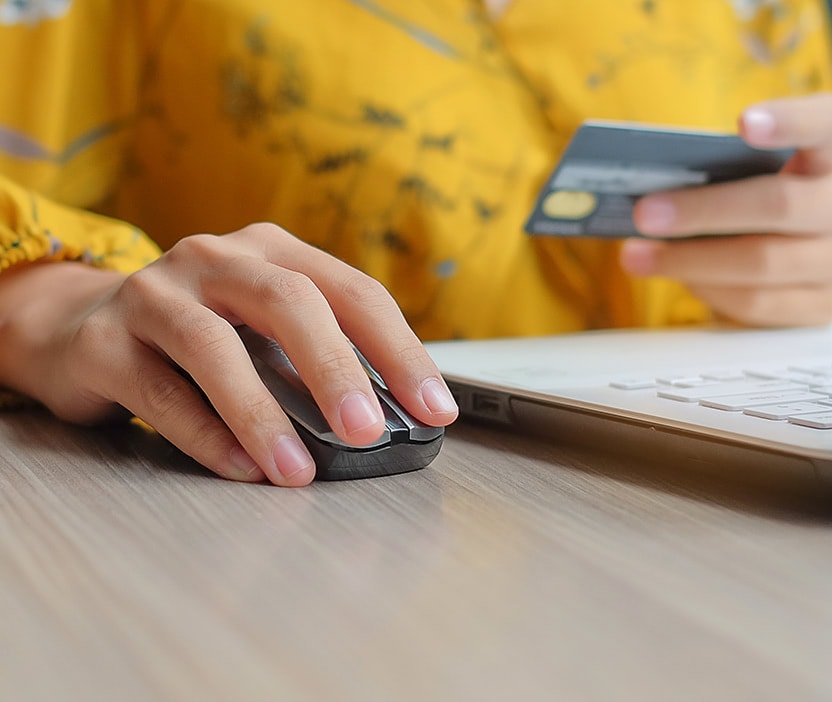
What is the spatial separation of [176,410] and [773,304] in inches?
21.9

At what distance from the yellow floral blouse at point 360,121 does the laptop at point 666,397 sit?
22cm

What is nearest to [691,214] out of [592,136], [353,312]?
[592,136]

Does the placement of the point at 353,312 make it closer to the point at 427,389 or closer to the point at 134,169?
the point at 427,389

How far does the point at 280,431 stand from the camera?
0.36 meters

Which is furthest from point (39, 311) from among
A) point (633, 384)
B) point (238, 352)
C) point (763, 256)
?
point (763, 256)

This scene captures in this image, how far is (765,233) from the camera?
0.75m

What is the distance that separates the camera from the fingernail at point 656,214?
68 centimetres

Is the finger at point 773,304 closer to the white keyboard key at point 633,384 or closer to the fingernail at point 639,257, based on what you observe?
the fingernail at point 639,257

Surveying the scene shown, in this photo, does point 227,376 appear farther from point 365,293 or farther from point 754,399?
point 754,399

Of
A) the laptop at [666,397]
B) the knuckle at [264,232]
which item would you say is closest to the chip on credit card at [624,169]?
the laptop at [666,397]

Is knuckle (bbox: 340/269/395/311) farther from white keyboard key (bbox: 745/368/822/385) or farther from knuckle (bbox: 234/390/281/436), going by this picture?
white keyboard key (bbox: 745/368/822/385)

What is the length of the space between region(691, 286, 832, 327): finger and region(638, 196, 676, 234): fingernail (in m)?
0.11

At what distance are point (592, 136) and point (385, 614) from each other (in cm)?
40

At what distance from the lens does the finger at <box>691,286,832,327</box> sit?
2.52 ft
